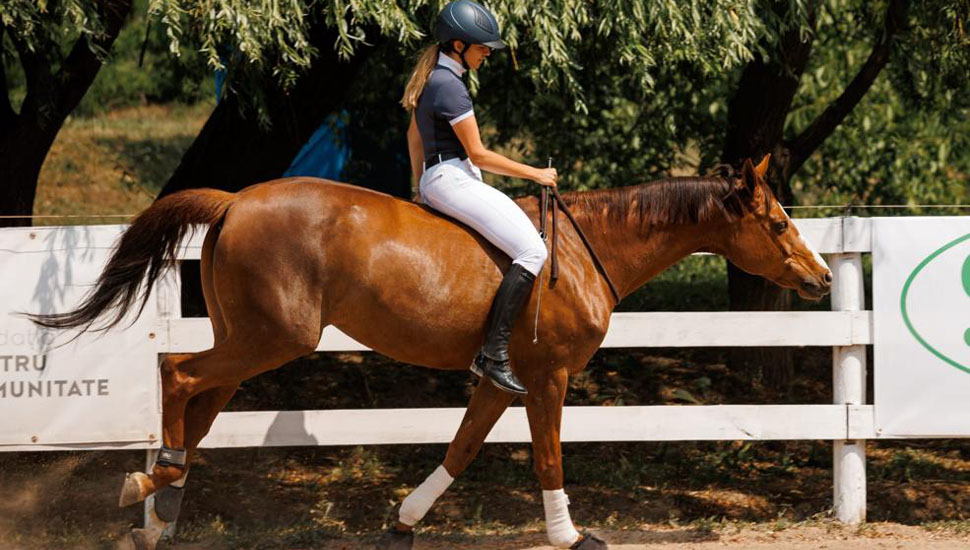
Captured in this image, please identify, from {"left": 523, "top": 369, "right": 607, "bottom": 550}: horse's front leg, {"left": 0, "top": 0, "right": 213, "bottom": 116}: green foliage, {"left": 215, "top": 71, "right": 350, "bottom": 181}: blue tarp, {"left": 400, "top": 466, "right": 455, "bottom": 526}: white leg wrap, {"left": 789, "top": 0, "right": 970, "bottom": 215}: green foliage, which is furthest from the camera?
{"left": 215, "top": 71, "right": 350, "bottom": 181}: blue tarp

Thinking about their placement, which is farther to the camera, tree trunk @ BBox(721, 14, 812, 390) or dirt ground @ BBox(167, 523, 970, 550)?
tree trunk @ BBox(721, 14, 812, 390)

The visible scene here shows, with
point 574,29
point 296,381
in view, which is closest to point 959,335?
point 574,29

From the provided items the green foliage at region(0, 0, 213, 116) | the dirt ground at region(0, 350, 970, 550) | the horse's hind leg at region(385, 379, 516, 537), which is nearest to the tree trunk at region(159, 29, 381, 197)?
the green foliage at region(0, 0, 213, 116)

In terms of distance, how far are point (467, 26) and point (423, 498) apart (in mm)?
2249

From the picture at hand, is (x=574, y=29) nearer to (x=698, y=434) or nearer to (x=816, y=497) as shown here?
(x=698, y=434)

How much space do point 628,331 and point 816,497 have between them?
1878 mm

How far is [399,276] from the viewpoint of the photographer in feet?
16.8

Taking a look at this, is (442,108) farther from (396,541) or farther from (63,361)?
(63,361)

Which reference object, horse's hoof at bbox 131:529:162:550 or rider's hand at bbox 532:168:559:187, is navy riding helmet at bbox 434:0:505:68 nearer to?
rider's hand at bbox 532:168:559:187

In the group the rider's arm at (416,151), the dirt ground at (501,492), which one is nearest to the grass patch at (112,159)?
the dirt ground at (501,492)

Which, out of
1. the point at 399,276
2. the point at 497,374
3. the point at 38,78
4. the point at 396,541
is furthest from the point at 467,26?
the point at 38,78

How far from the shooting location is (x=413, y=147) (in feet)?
18.2

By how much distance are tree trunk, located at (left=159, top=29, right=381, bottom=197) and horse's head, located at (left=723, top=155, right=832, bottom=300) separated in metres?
3.75

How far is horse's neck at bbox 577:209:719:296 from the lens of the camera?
18.5 feet
